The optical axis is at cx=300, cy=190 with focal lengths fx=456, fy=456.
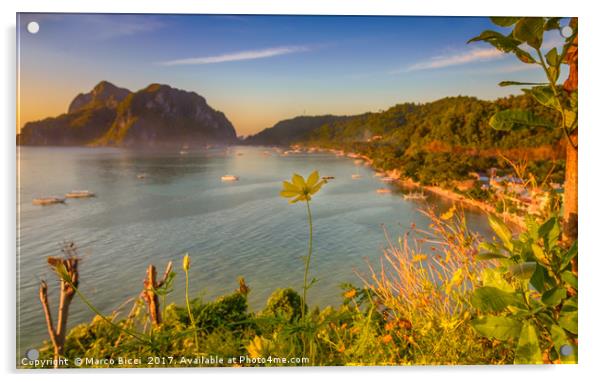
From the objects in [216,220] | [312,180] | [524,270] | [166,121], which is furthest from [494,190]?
[166,121]

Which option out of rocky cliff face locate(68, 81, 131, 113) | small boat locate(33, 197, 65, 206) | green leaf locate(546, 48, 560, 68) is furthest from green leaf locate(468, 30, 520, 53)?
small boat locate(33, 197, 65, 206)

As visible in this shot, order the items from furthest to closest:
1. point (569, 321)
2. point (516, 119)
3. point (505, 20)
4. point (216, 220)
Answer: point (216, 220) < point (505, 20) < point (516, 119) < point (569, 321)

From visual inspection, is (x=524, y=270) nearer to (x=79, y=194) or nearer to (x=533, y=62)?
(x=533, y=62)

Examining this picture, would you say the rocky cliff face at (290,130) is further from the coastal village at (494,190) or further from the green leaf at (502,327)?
the green leaf at (502,327)

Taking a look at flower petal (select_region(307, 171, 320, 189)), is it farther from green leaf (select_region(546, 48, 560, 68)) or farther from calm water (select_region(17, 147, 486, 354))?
calm water (select_region(17, 147, 486, 354))
